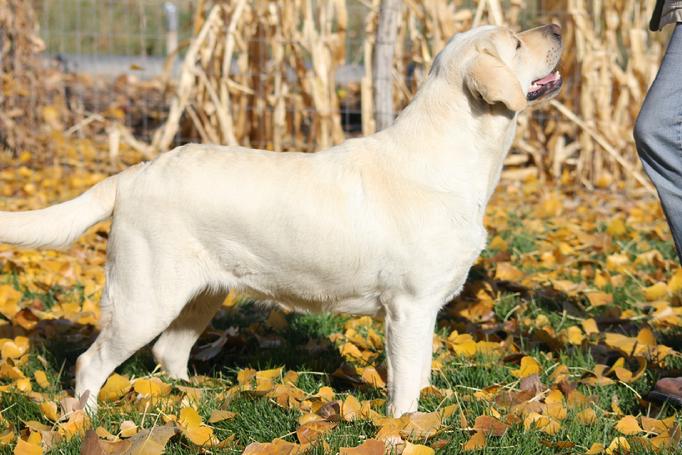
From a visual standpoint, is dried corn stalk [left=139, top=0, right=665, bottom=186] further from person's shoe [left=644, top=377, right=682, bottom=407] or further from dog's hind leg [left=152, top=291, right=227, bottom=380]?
person's shoe [left=644, top=377, right=682, bottom=407]

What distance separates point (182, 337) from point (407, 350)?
3.72 ft

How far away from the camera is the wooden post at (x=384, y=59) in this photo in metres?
6.82

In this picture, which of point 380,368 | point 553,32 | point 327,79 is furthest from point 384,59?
point 380,368

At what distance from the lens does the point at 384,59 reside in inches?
275

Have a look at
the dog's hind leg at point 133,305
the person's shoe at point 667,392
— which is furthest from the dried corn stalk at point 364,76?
the dog's hind leg at point 133,305

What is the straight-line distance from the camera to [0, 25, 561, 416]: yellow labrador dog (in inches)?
135

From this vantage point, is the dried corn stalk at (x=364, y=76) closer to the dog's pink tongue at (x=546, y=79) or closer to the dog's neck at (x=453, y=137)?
the dog's pink tongue at (x=546, y=79)

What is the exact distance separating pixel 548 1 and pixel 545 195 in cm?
211

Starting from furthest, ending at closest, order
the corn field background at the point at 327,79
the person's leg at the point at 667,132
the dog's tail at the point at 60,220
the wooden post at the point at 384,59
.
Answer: the corn field background at the point at 327,79
the wooden post at the point at 384,59
the dog's tail at the point at 60,220
the person's leg at the point at 667,132

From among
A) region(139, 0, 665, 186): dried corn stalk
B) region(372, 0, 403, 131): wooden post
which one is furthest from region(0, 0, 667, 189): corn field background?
region(372, 0, 403, 131): wooden post

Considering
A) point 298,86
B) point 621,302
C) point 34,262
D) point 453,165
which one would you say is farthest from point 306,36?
point 453,165

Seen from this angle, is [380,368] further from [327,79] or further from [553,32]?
[327,79]

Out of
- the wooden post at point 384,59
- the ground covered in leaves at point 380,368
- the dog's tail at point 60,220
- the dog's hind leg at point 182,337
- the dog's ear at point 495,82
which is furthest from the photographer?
the wooden post at point 384,59

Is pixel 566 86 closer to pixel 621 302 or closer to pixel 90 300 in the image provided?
pixel 621 302
